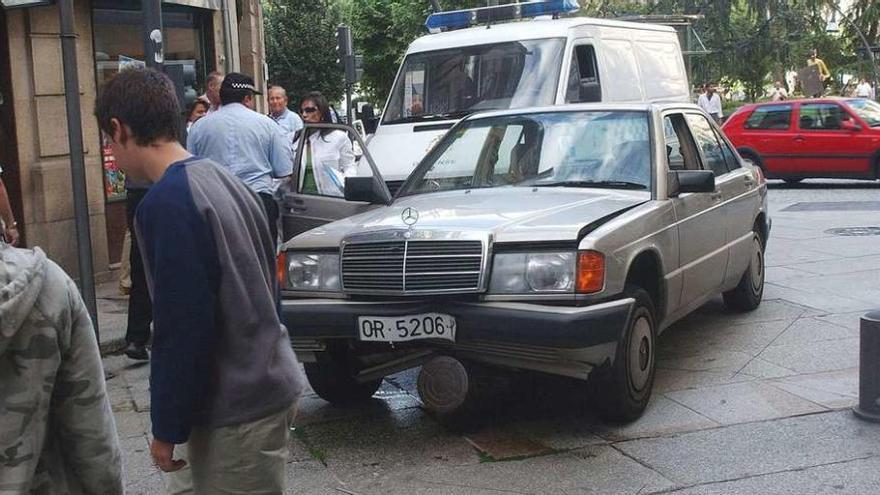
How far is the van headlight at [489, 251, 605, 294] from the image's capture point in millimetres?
5406

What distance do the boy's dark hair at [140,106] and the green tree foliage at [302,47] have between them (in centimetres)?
4064

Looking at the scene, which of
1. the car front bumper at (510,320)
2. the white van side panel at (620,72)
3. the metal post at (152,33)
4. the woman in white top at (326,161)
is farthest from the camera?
the white van side panel at (620,72)

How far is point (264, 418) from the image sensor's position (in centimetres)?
Result: 286

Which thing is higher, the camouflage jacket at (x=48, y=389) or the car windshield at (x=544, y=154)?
the car windshield at (x=544, y=154)

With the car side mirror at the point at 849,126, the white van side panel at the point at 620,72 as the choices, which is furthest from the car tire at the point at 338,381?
the car side mirror at the point at 849,126

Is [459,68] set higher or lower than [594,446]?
higher

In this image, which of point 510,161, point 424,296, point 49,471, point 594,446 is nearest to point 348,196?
point 510,161

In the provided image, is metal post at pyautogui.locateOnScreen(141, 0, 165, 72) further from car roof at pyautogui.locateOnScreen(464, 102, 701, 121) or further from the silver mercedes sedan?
car roof at pyautogui.locateOnScreen(464, 102, 701, 121)

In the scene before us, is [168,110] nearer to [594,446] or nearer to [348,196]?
[594,446]

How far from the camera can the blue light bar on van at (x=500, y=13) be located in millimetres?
13195

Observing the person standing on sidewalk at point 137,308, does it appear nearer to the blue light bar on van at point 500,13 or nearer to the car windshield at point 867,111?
the blue light bar on van at point 500,13

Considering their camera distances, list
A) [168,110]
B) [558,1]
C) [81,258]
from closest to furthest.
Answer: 1. [168,110]
2. [81,258]
3. [558,1]

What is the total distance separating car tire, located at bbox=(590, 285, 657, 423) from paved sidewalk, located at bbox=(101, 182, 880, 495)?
0.11 m

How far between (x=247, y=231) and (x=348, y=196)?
433 centimetres
